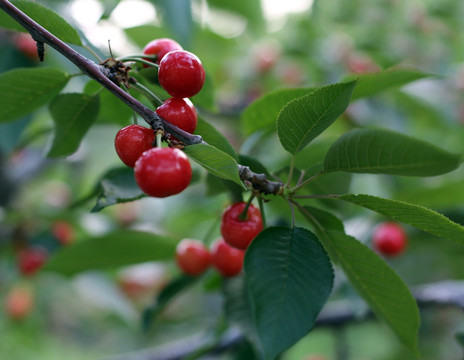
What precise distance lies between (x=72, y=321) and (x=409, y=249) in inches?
225

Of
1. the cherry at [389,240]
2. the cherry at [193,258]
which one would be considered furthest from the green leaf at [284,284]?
the cherry at [389,240]

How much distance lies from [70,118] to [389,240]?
1.27m

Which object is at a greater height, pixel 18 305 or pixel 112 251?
pixel 112 251

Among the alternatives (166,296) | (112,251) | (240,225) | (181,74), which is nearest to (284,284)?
(240,225)

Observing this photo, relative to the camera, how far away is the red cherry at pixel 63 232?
99.4 inches

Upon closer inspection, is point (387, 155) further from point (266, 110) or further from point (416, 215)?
point (266, 110)

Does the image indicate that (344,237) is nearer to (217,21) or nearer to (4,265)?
(4,265)

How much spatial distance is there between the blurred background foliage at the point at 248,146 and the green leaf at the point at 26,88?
8.9 inches

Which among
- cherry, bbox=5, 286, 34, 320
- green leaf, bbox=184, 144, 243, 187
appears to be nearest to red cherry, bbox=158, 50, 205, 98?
green leaf, bbox=184, 144, 243, 187

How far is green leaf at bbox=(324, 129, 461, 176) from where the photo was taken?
76 cm

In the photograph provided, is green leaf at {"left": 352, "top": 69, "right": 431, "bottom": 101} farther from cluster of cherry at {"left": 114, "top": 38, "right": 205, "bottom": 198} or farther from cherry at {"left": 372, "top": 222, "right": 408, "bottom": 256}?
cherry at {"left": 372, "top": 222, "right": 408, "bottom": 256}

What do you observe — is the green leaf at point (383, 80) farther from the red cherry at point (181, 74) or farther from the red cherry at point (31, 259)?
the red cherry at point (31, 259)

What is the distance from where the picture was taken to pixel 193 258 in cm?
151

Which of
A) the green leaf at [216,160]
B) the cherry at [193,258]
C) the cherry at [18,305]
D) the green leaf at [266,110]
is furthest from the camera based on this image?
the cherry at [18,305]
